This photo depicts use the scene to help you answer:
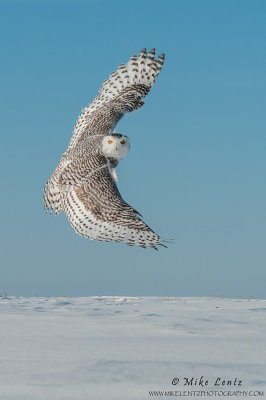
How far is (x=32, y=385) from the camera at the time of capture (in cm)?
475

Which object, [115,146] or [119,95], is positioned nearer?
[115,146]

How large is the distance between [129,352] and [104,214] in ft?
13.3

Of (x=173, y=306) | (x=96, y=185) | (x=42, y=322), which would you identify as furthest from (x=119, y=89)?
(x=42, y=322)

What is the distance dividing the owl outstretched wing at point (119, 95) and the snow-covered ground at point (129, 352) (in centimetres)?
329

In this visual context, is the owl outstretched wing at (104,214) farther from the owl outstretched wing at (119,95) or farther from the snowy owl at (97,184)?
the owl outstretched wing at (119,95)

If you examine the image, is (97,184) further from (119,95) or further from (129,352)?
(129,352)

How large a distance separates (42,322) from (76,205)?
2868mm

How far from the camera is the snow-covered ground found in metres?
4.71

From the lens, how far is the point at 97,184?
9.88 metres

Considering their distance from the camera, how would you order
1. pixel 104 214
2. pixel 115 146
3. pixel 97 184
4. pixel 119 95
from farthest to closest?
pixel 119 95 → pixel 115 146 → pixel 97 184 → pixel 104 214

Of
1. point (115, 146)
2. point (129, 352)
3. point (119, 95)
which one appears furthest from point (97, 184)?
point (129, 352)

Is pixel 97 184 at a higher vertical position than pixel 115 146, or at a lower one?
lower

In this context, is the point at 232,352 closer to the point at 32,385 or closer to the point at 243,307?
the point at 32,385

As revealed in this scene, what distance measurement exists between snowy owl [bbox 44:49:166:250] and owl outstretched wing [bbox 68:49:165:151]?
0.06 ft
